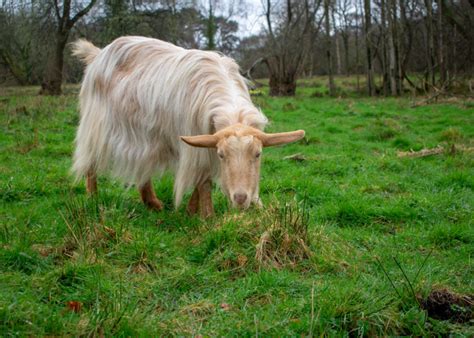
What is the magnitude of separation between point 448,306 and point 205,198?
8.54 feet

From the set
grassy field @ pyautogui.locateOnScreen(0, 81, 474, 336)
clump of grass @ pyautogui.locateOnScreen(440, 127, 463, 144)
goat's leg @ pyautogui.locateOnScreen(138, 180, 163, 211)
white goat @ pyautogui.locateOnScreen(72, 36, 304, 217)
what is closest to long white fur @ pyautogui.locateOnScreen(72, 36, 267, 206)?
white goat @ pyautogui.locateOnScreen(72, 36, 304, 217)

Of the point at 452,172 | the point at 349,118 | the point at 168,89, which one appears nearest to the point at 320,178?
the point at 452,172

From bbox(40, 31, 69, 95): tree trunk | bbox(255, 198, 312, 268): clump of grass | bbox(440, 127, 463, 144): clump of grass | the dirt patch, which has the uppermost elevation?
bbox(40, 31, 69, 95): tree trunk

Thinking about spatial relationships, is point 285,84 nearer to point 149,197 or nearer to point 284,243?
point 149,197

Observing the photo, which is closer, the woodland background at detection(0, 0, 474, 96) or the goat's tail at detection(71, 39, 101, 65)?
the goat's tail at detection(71, 39, 101, 65)

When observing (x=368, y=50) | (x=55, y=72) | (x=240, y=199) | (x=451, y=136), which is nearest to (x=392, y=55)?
(x=368, y=50)

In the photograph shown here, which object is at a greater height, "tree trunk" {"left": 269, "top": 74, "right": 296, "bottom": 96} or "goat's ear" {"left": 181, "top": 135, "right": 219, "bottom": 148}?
"tree trunk" {"left": 269, "top": 74, "right": 296, "bottom": 96}

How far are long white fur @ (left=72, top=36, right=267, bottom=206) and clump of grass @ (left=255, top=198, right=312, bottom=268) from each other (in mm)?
1114

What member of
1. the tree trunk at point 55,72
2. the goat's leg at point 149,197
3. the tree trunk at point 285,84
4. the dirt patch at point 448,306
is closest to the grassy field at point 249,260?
the dirt patch at point 448,306

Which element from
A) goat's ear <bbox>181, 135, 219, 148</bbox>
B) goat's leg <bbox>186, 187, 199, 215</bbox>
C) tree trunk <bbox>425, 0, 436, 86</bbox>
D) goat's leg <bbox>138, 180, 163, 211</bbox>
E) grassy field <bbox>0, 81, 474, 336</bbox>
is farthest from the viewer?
tree trunk <bbox>425, 0, 436, 86</bbox>

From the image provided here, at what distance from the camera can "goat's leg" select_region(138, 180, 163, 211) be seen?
220 inches

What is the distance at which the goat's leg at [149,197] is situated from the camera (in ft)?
18.4

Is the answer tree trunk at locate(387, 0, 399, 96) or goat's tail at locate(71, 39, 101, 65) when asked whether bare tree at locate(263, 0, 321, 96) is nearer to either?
tree trunk at locate(387, 0, 399, 96)

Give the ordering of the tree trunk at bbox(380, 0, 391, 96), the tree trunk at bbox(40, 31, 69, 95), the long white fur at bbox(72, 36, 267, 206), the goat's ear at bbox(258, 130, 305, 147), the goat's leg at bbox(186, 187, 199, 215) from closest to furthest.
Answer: the goat's ear at bbox(258, 130, 305, 147), the long white fur at bbox(72, 36, 267, 206), the goat's leg at bbox(186, 187, 199, 215), the tree trunk at bbox(380, 0, 391, 96), the tree trunk at bbox(40, 31, 69, 95)
